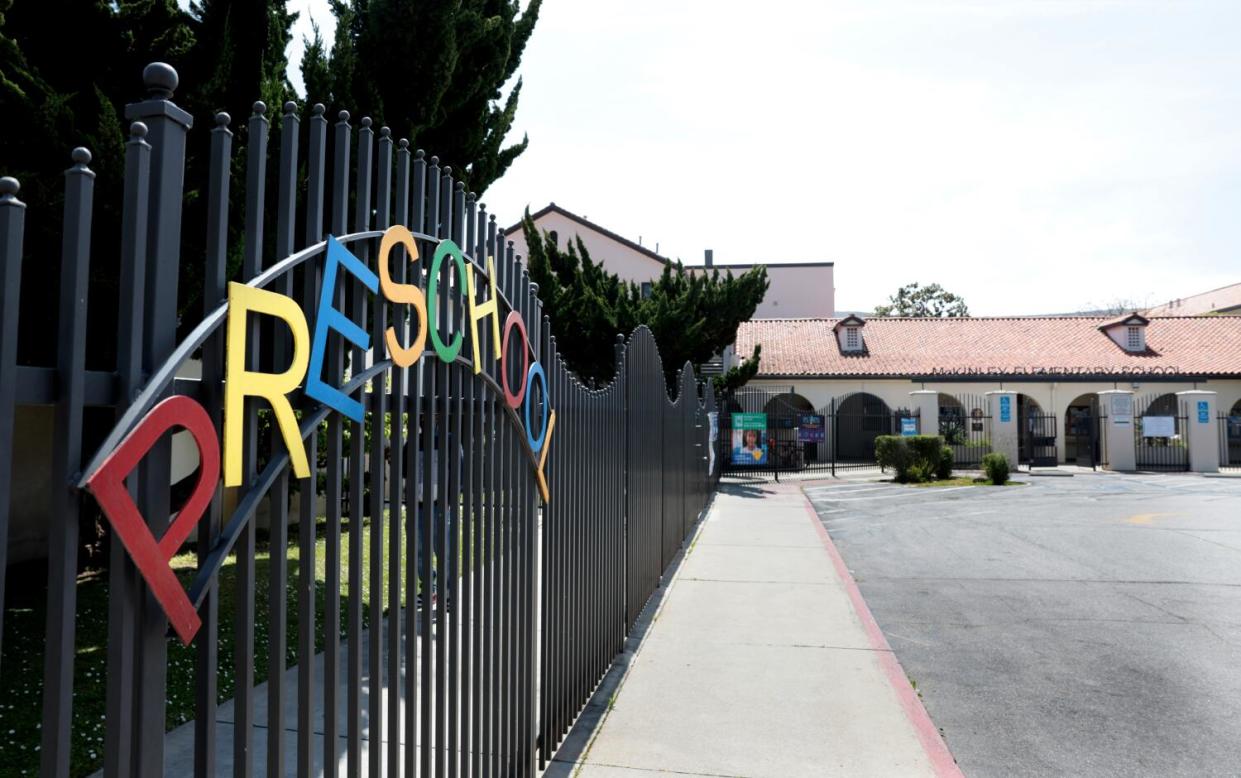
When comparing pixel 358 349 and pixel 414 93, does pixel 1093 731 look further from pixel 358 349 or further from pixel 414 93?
pixel 414 93

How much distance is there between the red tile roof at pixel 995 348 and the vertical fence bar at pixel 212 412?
33.2 meters

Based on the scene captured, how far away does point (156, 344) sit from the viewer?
5.40 feet

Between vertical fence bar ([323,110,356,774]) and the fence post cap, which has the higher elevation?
the fence post cap

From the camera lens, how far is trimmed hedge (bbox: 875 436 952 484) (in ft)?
79.5

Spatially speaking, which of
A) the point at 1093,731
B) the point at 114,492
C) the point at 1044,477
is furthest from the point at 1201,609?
the point at 1044,477

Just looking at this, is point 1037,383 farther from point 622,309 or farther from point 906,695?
point 906,695

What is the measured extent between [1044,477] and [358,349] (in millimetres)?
27629

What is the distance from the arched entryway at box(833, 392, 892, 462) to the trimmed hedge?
875 cm

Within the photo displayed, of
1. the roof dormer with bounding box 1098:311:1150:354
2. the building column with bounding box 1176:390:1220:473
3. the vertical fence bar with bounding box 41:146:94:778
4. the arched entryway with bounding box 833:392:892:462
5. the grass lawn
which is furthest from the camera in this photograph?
the roof dormer with bounding box 1098:311:1150:354

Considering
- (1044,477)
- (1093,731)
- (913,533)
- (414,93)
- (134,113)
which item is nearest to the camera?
(134,113)

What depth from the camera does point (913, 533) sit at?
45.6 feet

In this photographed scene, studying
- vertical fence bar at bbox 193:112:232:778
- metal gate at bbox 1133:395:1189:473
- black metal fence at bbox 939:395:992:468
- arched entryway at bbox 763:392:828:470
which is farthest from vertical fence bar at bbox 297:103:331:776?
metal gate at bbox 1133:395:1189:473

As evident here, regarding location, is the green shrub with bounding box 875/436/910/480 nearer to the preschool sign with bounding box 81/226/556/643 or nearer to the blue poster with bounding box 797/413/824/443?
the blue poster with bounding box 797/413/824/443

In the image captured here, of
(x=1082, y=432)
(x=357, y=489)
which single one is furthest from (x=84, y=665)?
(x=1082, y=432)
